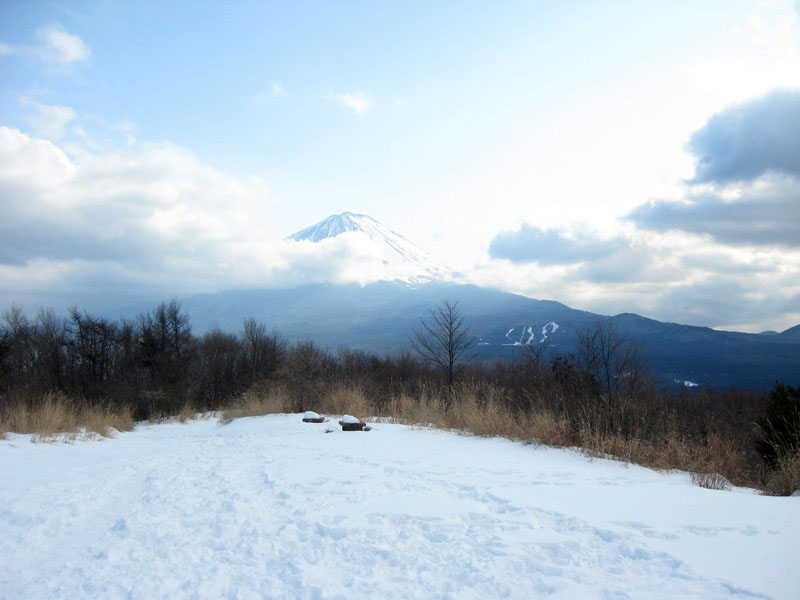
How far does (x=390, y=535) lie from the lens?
3.07 meters

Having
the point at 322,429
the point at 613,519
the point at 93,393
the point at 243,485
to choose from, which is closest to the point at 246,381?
the point at 93,393

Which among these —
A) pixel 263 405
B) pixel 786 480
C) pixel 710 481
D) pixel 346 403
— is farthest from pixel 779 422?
pixel 263 405

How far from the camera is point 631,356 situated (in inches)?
444

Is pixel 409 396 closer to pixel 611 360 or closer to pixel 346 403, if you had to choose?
pixel 346 403

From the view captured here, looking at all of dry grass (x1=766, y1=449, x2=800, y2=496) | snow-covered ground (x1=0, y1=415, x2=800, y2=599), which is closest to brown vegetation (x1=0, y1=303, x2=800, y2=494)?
dry grass (x1=766, y1=449, x2=800, y2=496)

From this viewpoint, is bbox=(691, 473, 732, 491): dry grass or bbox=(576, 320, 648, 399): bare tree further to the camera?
bbox=(576, 320, 648, 399): bare tree

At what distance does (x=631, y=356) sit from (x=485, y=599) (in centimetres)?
1047

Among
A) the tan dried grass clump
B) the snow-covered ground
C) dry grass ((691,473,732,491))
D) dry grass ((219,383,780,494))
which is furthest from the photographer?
the tan dried grass clump

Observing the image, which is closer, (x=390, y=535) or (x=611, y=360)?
(x=390, y=535)

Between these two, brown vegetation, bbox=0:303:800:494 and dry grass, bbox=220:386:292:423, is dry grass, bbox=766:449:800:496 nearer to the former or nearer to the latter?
brown vegetation, bbox=0:303:800:494

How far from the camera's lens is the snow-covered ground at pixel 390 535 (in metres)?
2.40

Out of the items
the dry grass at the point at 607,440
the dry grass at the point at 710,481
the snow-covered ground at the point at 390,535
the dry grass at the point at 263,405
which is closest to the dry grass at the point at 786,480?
the dry grass at the point at 607,440

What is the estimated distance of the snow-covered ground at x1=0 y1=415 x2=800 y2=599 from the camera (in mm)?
2396

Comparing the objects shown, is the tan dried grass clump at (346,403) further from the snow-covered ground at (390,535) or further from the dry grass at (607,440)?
the snow-covered ground at (390,535)
